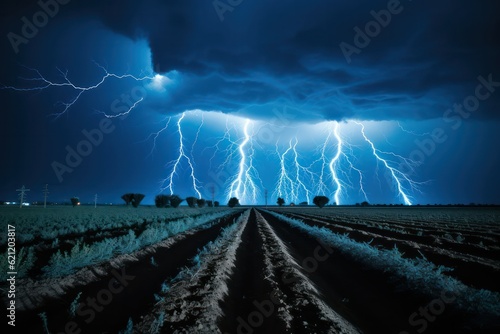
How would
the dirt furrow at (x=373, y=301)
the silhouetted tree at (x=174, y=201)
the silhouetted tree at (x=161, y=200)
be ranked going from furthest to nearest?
the silhouetted tree at (x=161, y=200)
the silhouetted tree at (x=174, y=201)
the dirt furrow at (x=373, y=301)

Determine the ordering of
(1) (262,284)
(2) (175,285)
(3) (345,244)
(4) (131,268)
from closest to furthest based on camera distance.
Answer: (2) (175,285) → (1) (262,284) → (4) (131,268) → (3) (345,244)

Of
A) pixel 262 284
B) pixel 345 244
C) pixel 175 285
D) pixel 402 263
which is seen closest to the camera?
pixel 175 285

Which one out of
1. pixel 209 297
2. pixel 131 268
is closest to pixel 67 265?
pixel 131 268

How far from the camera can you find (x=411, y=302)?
4695 millimetres

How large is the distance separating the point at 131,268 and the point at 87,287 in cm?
162

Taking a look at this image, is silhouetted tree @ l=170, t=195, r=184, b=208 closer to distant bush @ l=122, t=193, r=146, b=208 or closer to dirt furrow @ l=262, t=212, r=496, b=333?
distant bush @ l=122, t=193, r=146, b=208

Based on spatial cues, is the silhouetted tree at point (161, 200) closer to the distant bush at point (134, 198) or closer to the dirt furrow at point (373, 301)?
the distant bush at point (134, 198)

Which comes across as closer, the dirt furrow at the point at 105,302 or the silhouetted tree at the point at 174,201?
the dirt furrow at the point at 105,302

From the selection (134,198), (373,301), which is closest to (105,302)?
(373,301)

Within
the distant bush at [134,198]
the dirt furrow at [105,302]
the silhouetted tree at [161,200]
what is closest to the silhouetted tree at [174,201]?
the silhouetted tree at [161,200]

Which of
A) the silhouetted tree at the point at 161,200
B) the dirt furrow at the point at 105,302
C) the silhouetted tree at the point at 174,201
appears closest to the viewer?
the dirt furrow at the point at 105,302

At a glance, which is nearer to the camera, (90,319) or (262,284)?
(90,319)

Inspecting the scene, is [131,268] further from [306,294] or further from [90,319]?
[306,294]

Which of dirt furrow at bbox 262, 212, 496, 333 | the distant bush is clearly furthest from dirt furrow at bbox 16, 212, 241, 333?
Answer: the distant bush
